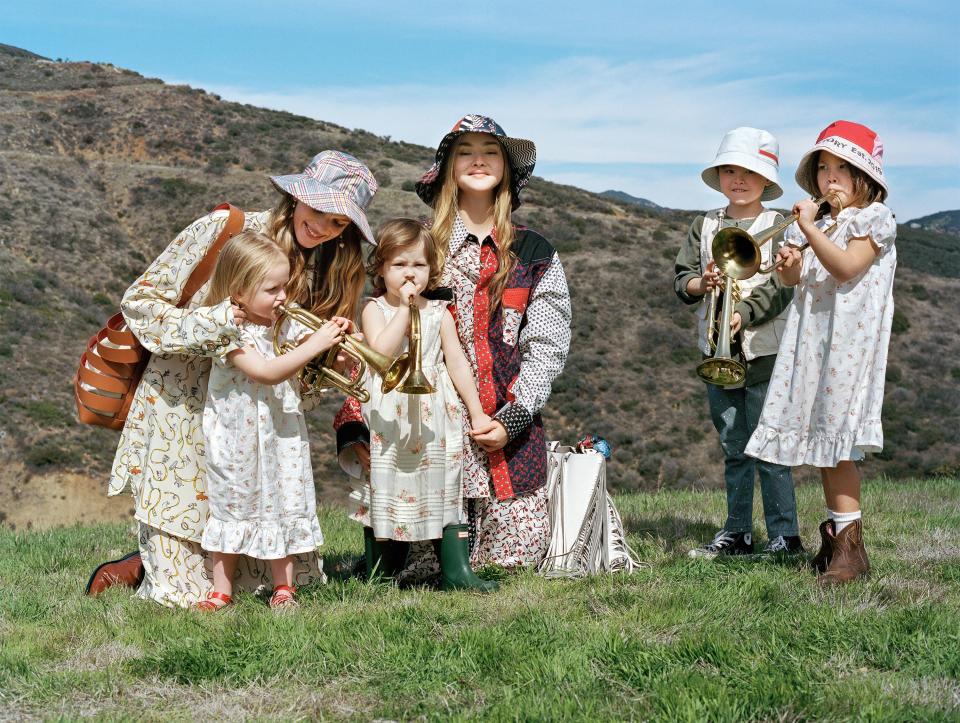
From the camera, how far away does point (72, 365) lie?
28984 millimetres

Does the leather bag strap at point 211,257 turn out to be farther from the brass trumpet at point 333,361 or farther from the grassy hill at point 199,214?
the grassy hill at point 199,214

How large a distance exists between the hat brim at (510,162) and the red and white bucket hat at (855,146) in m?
1.35

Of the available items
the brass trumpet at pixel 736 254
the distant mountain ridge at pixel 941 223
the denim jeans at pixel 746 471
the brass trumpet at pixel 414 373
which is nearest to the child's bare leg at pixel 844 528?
the denim jeans at pixel 746 471

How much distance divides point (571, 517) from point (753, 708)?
2.16 metres

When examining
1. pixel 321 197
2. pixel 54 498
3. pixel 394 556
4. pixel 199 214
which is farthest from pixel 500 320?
pixel 199 214

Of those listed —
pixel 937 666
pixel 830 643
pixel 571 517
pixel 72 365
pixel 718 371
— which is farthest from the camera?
pixel 72 365

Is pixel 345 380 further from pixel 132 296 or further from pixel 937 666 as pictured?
pixel 937 666

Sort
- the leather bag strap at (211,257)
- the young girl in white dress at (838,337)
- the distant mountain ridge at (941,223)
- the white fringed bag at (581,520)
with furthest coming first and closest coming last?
the distant mountain ridge at (941,223) → the white fringed bag at (581,520) → the young girl in white dress at (838,337) → the leather bag strap at (211,257)

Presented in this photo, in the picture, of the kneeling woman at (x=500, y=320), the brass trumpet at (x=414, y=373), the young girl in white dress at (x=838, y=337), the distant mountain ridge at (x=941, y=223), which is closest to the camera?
the brass trumpet at (x=414, y=373)

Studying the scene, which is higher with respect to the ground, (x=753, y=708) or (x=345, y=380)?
(x=345, y=380)

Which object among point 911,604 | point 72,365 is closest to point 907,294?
point 72,365

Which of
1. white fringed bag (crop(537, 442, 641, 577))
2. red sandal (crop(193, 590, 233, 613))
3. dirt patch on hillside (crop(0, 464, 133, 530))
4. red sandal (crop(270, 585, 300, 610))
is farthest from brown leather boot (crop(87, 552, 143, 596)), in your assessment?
dirt patch on hillside (crop(0, 464, 133, 530))

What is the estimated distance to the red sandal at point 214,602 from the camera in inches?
176

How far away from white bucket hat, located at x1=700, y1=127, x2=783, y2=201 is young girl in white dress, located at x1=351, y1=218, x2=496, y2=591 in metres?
1.70
